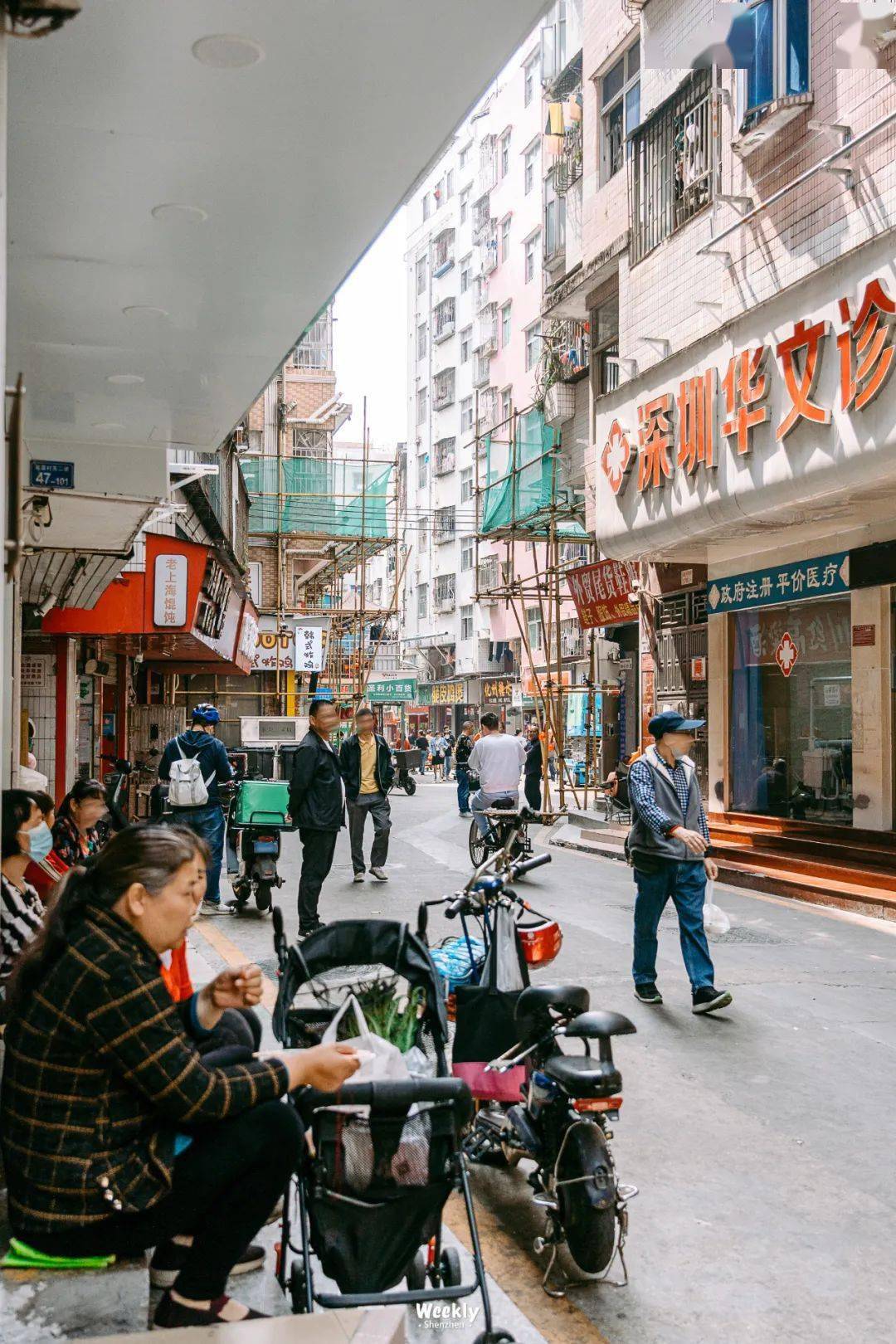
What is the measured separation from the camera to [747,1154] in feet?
15.5

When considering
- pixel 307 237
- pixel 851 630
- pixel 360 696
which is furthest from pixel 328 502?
pixel 307 237

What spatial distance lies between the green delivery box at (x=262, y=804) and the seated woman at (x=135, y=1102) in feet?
23.5

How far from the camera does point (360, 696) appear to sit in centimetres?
3014

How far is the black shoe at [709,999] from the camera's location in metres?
6.73

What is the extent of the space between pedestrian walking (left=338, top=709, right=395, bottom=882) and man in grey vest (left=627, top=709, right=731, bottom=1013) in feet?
16.6

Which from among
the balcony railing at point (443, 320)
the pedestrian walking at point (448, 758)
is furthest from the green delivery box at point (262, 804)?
the balcony railing at point (443, 320)

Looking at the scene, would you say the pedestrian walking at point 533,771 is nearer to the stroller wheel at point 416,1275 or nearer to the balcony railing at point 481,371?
the stroller wheel at point 416,1275

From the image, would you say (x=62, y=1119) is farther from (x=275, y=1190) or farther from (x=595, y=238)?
(x=595, y=238)

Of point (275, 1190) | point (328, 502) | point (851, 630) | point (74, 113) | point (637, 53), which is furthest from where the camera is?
point (328, 502)

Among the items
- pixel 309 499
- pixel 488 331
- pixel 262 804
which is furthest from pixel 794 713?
pixel 488 331

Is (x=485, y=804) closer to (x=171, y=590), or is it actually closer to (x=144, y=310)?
(x=171, y=590)

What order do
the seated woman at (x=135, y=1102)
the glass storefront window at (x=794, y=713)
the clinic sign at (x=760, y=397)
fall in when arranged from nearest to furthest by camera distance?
the seated woman at (x=135, y=1102) < the clinic sign at (x=760, y=397) < the glass storefront window at (x=794, y=713)

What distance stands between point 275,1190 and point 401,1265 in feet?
1.32

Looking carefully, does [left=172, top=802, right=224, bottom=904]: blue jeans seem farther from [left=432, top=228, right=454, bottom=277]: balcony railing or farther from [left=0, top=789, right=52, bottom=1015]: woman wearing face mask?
[left=432, top=228, right=454, bottom=277]: balcony railing
